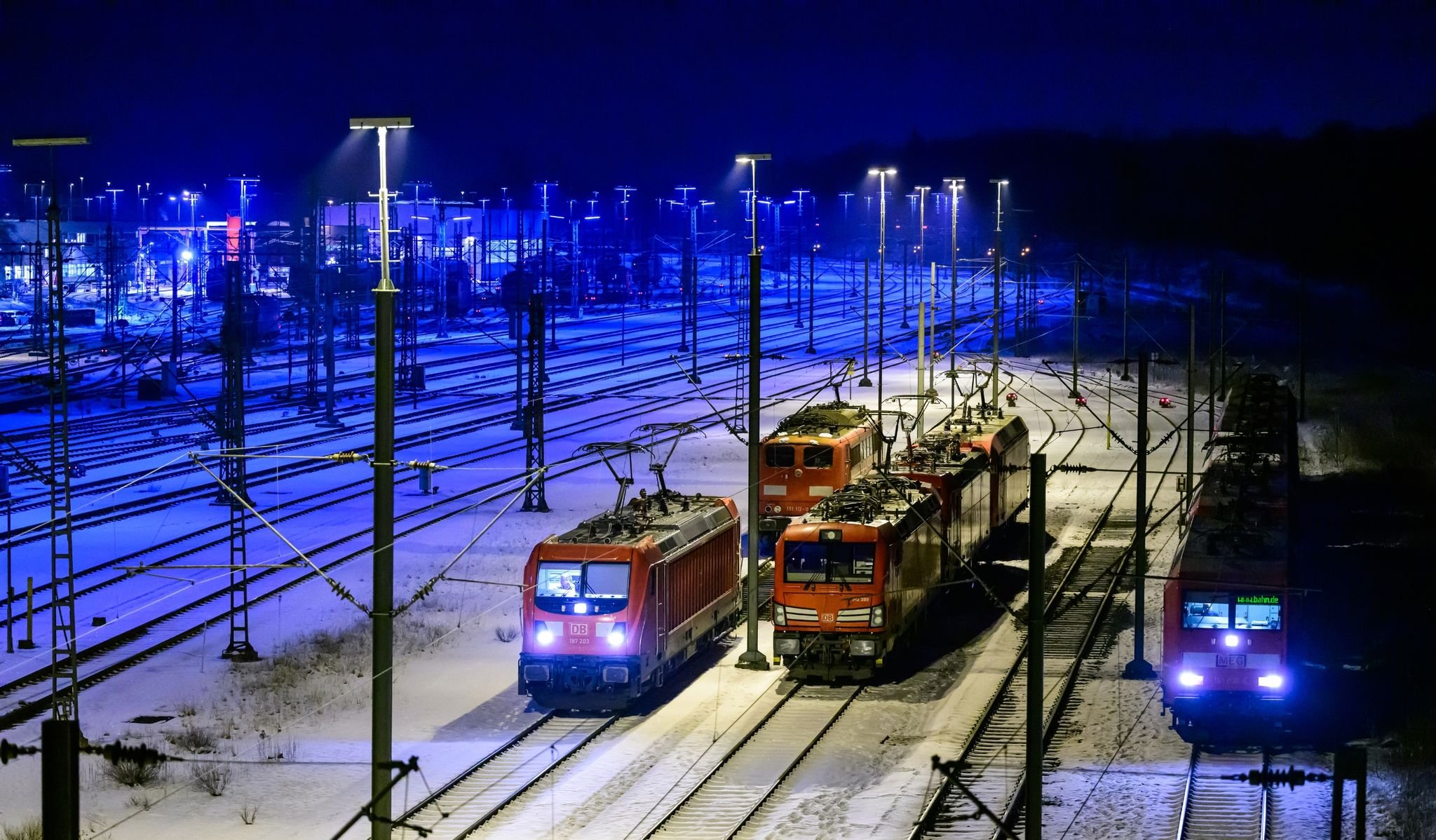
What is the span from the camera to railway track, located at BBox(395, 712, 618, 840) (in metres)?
19.5

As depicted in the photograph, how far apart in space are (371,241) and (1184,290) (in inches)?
2300

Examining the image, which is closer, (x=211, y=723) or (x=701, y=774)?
(x=701, y=774)

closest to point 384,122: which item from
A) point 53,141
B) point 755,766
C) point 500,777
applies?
point 53,141

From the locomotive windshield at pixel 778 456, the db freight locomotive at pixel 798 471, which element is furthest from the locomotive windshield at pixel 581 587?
the locomotive windshield at pixel 778 456

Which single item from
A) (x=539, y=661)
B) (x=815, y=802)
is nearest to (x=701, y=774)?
(x=815, y=802)

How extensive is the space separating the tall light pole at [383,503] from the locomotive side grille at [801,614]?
1334 centimetres

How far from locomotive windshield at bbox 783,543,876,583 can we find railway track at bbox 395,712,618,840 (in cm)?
375

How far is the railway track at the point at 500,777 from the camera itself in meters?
19.5

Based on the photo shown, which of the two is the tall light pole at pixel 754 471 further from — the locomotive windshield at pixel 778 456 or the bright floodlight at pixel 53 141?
the locomotive windshield at pixel 778 456

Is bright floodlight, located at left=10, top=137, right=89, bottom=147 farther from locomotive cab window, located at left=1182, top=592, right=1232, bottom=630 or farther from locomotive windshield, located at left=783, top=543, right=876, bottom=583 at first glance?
locomotive cab window, located at left=1182, top=592, right=1232, bottom=630

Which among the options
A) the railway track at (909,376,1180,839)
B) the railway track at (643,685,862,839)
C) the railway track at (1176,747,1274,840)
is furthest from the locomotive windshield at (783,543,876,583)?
the railway track at (1176,747,1274,840)

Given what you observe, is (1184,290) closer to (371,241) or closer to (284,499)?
(371,241)

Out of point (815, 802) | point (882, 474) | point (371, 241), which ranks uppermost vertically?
point (371, 241)

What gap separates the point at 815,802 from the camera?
20594mm
